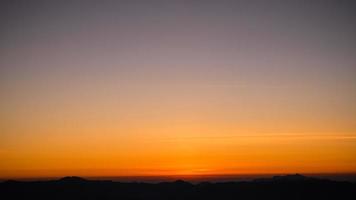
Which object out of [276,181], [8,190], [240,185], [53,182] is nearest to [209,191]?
[240,185]

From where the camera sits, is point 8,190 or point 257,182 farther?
point 257,182

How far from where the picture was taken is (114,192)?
93125mm

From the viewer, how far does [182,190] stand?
9500cm

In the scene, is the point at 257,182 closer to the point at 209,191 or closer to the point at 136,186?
the point at 209,191

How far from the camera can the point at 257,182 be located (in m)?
95.5

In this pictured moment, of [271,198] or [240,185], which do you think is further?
[240,185]

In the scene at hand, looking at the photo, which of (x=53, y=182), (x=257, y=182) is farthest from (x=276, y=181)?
(x=53, y=182)

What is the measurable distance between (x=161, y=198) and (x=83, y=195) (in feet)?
43.1

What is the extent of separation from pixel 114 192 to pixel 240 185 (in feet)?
72.5

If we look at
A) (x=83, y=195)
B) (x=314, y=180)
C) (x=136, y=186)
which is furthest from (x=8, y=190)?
(x=314, y=180)

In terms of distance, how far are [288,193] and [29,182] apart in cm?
4416

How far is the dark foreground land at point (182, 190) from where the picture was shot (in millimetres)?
88312

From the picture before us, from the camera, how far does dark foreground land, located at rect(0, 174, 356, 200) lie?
290 ft

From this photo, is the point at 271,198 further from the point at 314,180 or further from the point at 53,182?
the point at 53,182
